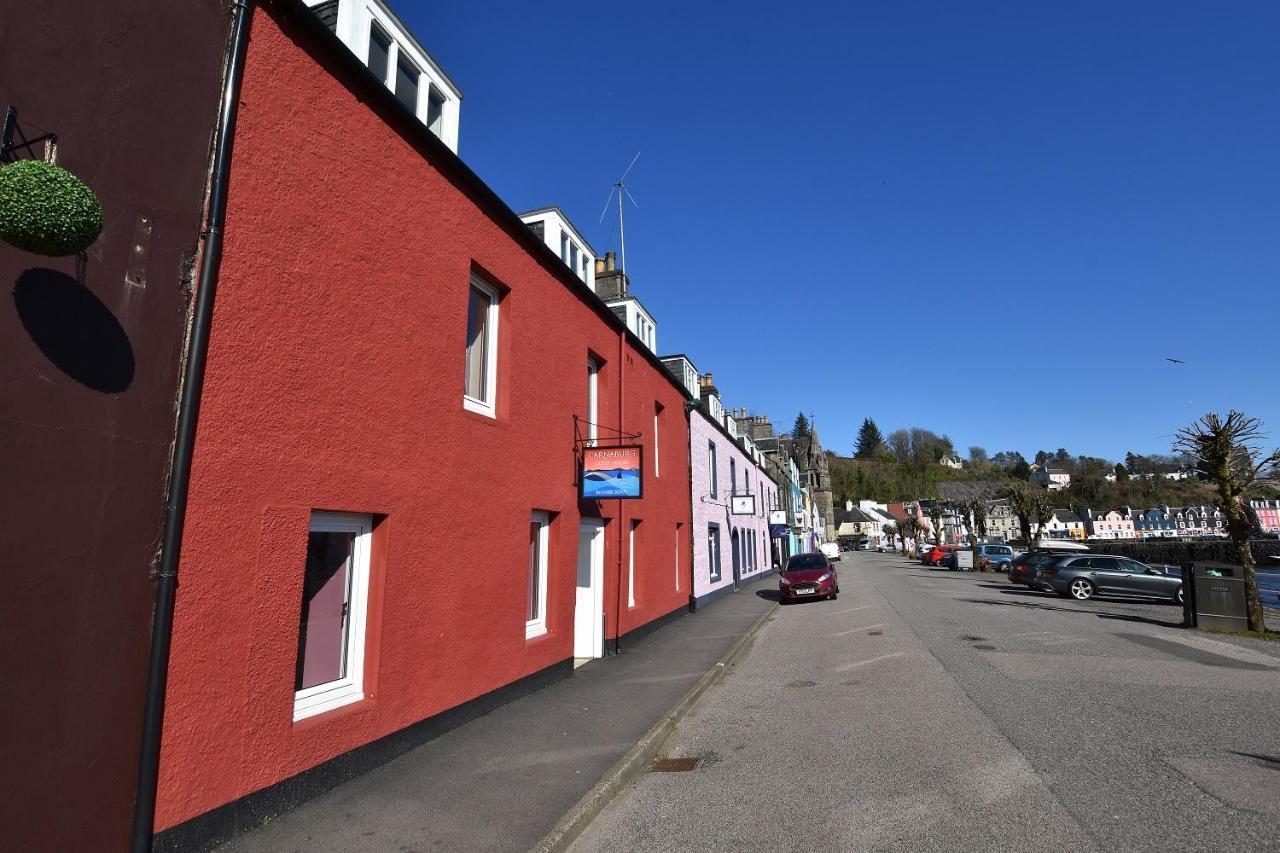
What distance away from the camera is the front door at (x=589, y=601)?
36.7 feet

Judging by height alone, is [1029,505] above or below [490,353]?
below

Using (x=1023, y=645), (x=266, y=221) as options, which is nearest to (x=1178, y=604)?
(x=1023, y=645)

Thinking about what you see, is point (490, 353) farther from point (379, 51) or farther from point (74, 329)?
point (74, 329)

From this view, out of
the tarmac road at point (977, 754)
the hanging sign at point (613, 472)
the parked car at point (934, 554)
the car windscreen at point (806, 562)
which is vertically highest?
the hanging sign at point (613, 472)

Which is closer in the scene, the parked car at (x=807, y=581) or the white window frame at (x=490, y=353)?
the white window frame at (x=490, y=353)

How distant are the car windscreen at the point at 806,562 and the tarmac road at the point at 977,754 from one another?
10592 mm

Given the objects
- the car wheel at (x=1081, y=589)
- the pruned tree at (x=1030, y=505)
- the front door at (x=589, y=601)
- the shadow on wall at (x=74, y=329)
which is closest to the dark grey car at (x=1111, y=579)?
the car wheel at (x=1081, y=589)

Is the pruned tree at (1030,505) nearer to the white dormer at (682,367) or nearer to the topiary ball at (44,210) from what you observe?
the white dormer at (682,367)

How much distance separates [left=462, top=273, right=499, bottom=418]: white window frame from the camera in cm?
794

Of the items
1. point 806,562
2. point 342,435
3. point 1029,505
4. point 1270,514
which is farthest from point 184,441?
point 1270,514

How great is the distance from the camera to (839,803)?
16.3 feet

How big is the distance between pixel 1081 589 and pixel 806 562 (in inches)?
359

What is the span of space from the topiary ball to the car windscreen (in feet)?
71.6

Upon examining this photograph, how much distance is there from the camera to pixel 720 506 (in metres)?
22.9
